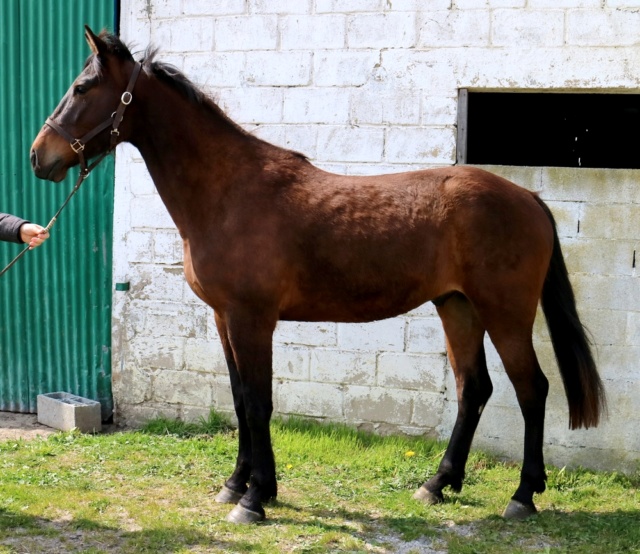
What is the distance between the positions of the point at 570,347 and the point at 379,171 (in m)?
1.71

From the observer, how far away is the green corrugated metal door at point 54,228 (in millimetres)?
5930

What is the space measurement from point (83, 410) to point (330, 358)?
1752mm

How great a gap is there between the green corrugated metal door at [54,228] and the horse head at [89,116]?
186 centimetres

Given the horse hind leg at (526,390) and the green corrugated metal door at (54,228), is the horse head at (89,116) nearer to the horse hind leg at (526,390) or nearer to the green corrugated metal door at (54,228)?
the green corrugated metal door at (54,228)

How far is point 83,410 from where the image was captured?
571 cm

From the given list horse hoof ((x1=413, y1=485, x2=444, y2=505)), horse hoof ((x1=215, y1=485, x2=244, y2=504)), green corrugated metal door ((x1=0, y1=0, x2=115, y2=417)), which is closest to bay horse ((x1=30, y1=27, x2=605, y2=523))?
horse hoof ((x1=215, y1=485, x2=244, y2=504))

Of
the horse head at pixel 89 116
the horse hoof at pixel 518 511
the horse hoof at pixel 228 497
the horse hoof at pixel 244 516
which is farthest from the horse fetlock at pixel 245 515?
the horse head at pixel 89 116

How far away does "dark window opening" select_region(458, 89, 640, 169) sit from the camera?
660cm

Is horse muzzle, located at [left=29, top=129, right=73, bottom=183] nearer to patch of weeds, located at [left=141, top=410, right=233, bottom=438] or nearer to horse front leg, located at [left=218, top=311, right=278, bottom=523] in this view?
horse front leg, located at [left=218, top=311, right=278, bottom=523]

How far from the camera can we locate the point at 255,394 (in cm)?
407

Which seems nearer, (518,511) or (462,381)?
(518,511)

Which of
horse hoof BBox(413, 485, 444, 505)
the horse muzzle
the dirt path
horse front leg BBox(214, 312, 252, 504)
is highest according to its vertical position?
the horse muzzle

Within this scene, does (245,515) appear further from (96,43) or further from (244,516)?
(96,43)

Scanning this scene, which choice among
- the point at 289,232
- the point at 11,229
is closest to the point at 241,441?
the point at 289,232
